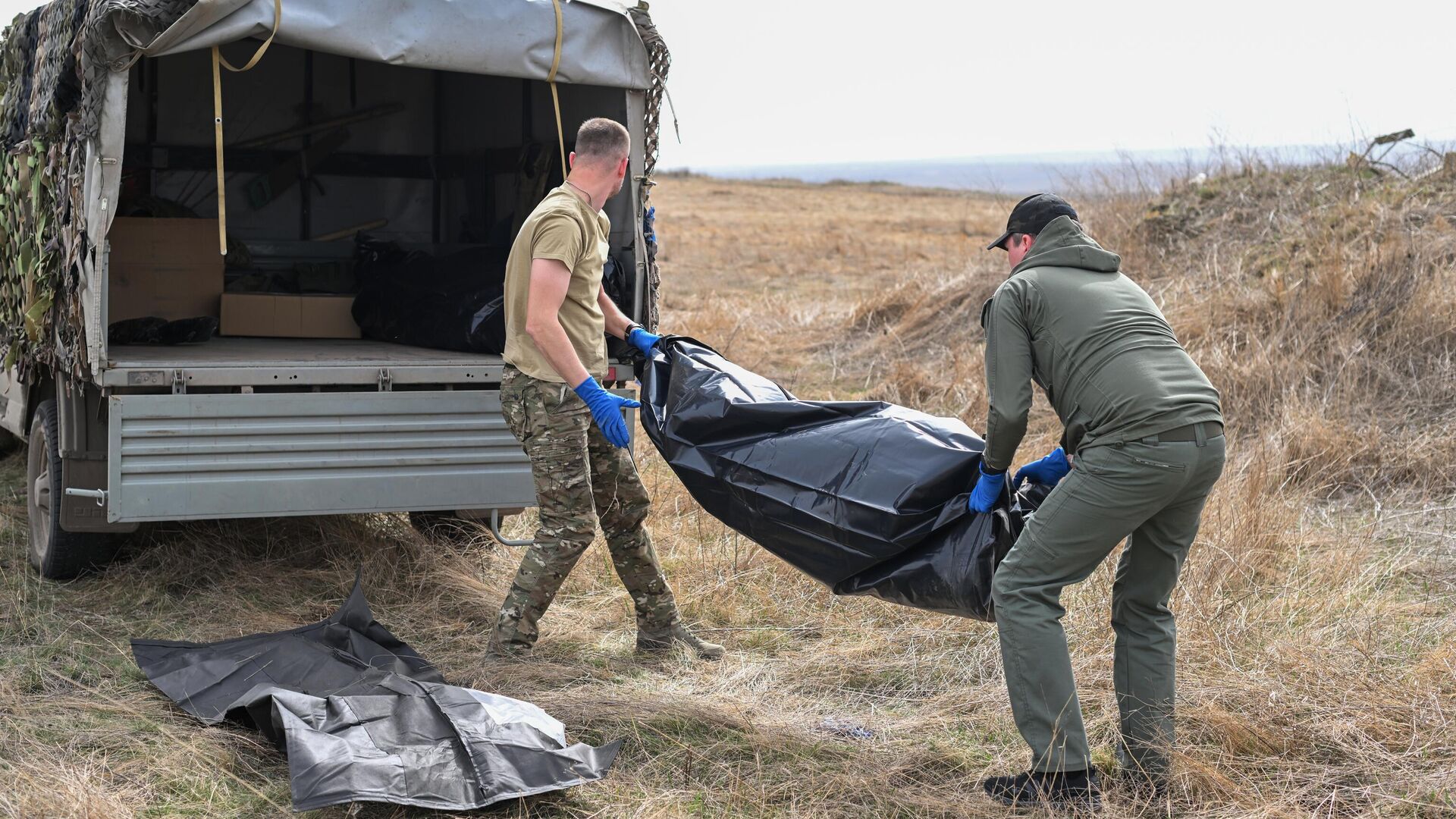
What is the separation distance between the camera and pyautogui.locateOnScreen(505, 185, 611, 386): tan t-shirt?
4.01 m

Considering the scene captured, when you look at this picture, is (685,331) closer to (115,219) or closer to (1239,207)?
(1239,207)

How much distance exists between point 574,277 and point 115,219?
2752 millimetres

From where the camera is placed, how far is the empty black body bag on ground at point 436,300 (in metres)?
5.45

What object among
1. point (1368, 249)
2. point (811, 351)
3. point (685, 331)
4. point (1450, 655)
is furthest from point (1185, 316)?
point (1450, 655)

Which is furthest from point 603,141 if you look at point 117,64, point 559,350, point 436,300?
point 436,300

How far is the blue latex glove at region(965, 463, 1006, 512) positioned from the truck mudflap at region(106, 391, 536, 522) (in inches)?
77.5

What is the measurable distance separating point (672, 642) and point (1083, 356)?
2.02 m

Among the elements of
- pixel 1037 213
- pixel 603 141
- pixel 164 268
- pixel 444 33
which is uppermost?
pixel 444 33

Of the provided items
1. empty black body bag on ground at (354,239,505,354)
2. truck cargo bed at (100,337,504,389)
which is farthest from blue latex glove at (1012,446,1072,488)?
empty black body bag on ground at (354,239,505,354)

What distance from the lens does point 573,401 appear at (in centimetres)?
420

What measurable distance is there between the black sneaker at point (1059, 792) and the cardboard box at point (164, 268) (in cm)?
440

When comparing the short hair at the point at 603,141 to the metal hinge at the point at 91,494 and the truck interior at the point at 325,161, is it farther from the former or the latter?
the truck interior at the point at 325,161

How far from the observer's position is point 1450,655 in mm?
4055

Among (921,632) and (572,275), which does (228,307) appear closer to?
(572,275)
